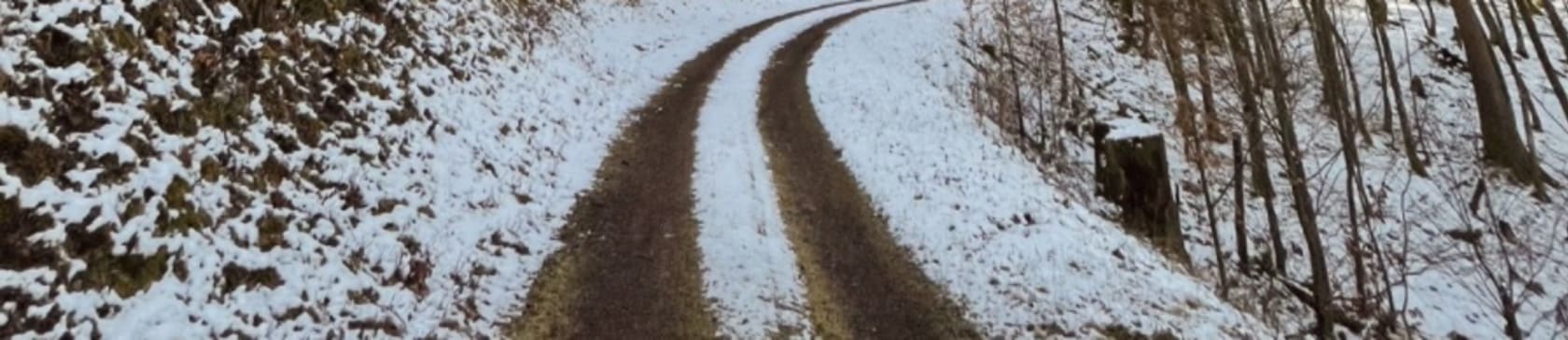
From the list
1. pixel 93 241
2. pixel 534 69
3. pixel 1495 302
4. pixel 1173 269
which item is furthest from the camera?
pixel 534 69

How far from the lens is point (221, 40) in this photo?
28.1 ft

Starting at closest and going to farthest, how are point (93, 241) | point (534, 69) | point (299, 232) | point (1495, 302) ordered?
point (93, 241)
point (299, 232)
point (1495, 302)
point (534, 69)

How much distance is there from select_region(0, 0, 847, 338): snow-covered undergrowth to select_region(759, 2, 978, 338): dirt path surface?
8.65 feet

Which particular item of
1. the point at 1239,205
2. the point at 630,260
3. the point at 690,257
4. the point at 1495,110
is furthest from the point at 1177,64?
the point at 1495,110

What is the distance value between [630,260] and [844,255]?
7.12 ft

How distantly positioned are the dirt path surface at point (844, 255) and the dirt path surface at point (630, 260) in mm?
1157

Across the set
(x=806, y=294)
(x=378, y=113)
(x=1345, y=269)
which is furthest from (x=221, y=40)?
(x=1345, y=269)

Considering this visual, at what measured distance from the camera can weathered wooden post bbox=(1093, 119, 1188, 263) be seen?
11742mm

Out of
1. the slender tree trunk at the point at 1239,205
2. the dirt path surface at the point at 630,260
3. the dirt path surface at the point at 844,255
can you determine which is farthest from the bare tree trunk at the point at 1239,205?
the dirt path surface at the point at 630,260

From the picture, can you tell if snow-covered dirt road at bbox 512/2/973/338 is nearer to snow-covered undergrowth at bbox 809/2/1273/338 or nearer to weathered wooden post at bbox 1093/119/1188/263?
snow-covered undergrowth at bbox 809/2/1273/338

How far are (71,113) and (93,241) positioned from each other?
3.99 ft

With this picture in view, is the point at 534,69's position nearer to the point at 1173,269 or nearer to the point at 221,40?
the point at 221,40

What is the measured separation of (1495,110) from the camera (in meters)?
19.6

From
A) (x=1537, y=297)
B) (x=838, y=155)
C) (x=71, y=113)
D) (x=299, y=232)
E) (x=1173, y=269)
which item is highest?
(x=71, y=113)
